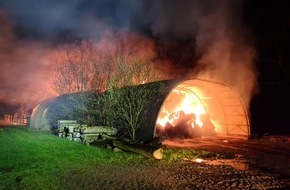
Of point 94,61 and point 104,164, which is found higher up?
point 94,61

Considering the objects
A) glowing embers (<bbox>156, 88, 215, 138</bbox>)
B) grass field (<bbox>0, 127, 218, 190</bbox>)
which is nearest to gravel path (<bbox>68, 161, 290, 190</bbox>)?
grass field (<bbox>0, 127, 218, 190</bbox>)

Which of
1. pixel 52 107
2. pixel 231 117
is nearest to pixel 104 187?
pixel 231 117

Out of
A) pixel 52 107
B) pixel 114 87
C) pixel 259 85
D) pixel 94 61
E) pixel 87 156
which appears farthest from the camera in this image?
pixel 52 107

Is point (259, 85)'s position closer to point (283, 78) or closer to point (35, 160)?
point (283, 78)

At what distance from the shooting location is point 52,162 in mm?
12914

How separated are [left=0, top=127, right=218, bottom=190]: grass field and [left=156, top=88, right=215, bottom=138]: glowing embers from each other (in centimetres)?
824

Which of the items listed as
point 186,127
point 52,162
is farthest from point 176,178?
point 186,127

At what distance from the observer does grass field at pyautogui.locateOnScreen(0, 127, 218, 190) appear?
9.65 m

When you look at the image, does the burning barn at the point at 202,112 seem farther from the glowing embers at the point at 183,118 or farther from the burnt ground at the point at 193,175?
the burnt ground at the point at 193,175

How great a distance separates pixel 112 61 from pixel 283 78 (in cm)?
1640

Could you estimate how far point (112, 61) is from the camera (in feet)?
85.9

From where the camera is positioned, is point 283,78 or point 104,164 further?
point 283,78

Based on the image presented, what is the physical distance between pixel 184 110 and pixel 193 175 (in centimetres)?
1751

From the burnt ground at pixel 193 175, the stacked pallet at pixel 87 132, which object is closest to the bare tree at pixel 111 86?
the stacked pallet at pixel 87 132
